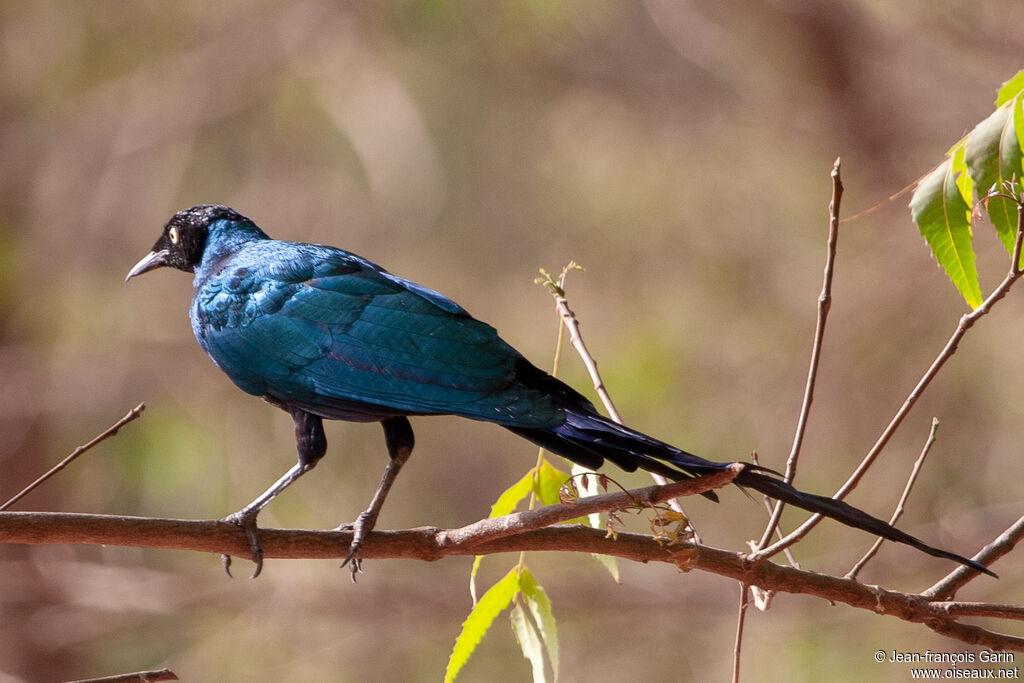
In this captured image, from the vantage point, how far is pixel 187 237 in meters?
3.09

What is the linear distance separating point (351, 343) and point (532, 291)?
5509 millimetres

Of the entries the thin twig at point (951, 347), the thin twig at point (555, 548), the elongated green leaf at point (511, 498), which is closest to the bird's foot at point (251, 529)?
the thin twig at point (555, 548)

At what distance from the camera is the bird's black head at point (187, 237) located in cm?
308

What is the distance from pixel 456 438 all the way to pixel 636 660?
269 cm

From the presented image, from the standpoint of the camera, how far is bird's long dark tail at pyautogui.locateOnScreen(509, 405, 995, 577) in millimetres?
1755

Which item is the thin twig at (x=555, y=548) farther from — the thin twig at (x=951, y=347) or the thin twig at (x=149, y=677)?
the thin twig at (x=149, y=677)

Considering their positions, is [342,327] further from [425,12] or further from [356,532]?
[425,12]

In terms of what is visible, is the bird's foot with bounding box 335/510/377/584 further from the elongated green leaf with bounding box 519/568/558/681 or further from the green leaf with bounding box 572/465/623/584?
the green leaf with bounding box 572/465/623/584

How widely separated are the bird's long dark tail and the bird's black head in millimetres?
1392

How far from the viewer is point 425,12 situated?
6797 mm

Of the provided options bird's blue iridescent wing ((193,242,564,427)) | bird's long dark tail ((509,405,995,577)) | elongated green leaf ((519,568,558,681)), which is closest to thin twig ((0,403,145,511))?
bird's blue iridescent wing ((193,242,564,427))

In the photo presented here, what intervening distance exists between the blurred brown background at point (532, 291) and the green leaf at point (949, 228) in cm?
358

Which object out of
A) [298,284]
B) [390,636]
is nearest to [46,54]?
[390,636]

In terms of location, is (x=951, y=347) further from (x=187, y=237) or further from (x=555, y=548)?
(x=187, y=237)
